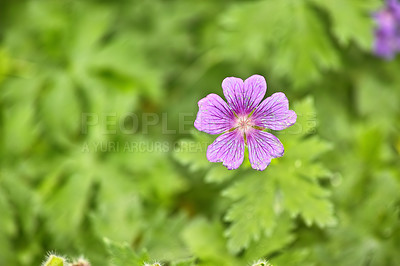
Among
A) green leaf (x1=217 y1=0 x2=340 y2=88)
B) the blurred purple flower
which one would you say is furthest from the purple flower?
the blurred purple flower

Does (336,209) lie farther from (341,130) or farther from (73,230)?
(73,230)

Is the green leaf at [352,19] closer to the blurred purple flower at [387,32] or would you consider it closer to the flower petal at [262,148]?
the blurred purple flower at [387,32]

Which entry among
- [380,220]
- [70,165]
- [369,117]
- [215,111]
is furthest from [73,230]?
[369,117]

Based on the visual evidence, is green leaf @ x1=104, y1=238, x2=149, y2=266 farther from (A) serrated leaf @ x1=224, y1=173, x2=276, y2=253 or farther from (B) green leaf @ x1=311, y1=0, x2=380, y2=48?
(B) green leaf @ x1=311, y1=0, x2=380, y2=48

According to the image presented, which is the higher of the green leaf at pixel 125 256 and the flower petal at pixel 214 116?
the flower petal at pixel 214 116

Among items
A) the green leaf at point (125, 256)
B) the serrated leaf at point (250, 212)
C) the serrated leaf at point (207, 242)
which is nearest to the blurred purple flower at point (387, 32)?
the serrated leaf at point (250, 212)

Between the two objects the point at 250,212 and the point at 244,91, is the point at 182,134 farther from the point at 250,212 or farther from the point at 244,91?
the point at 244,91

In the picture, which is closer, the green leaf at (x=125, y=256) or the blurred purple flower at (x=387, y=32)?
the green leaf at (x=125, y=256)

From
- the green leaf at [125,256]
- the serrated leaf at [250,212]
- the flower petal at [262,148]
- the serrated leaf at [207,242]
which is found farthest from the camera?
the serrated leaf at [207,242]
